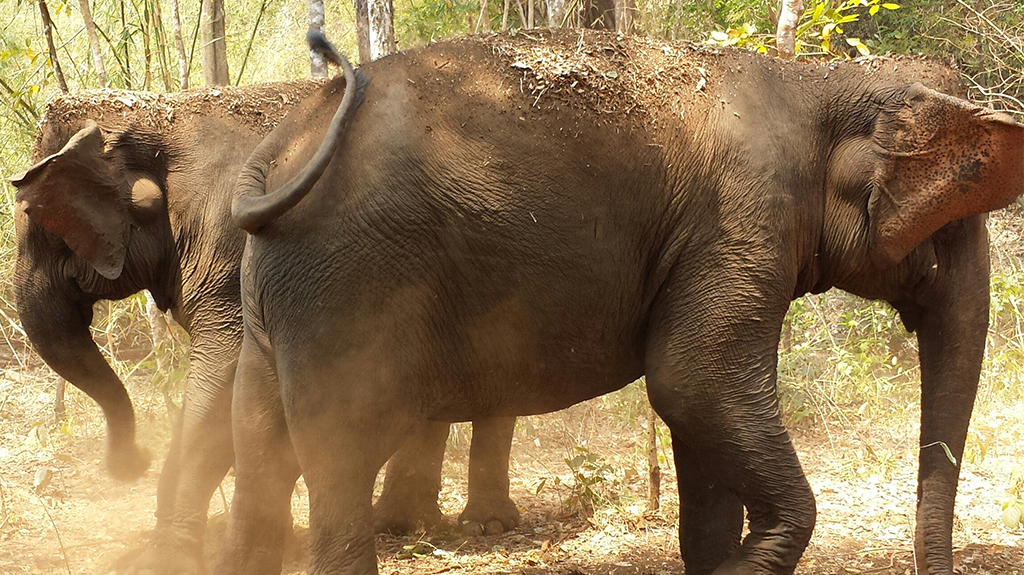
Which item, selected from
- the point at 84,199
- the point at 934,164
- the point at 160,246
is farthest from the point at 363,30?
the point at 934,164

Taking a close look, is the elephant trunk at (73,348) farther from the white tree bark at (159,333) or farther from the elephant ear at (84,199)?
the white tree bark at (159,333)

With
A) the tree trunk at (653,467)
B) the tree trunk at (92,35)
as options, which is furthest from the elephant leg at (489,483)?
the tree trunk at (92,35)

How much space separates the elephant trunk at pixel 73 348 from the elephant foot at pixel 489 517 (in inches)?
68.7

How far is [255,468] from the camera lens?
3.54 m

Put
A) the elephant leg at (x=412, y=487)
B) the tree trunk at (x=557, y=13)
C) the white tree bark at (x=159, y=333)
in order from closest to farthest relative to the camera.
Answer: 1. the elephant leg at (x=412, y=487)
2. the tree trunk at (x=557, y=13)
3. the white tree bark at (x=159, y=333)

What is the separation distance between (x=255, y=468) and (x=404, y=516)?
Result: 1871 millimetres

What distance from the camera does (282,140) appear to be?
333 centimetres

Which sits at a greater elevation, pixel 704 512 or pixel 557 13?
pixel 557 13

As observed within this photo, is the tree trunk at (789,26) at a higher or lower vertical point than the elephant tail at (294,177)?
higher

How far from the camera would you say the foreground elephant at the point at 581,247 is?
3.12 metres

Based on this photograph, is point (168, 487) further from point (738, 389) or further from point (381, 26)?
point (738, 389)

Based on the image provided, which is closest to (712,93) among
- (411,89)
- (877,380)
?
(411,89)

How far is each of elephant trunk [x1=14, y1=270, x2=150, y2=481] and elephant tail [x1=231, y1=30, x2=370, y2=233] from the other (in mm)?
2232

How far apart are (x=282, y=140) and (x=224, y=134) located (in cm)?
174
